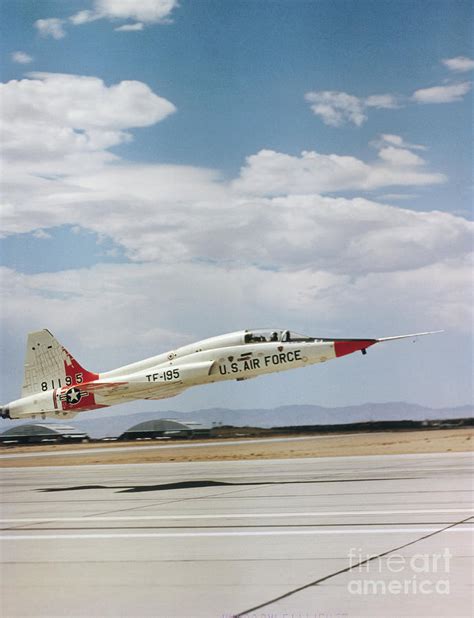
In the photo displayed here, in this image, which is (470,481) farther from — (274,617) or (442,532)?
(274,617)

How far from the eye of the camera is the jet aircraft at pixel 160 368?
2984 centimetres

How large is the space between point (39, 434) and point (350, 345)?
7205 cm

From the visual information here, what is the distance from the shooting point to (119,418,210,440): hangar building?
10005 centimetres

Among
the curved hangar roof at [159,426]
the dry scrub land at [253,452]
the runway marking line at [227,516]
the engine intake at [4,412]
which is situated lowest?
the dry scrub land at [253,452]

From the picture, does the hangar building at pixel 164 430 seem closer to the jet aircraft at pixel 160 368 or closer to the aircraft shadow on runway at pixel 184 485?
the jet aircraft at pixel 160 368

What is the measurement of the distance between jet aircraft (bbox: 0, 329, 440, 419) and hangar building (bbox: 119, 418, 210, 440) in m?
65.1

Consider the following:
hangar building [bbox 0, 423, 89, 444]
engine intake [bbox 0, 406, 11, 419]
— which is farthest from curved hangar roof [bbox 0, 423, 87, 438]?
engine intake [bbox 0, 406, 11, 419]

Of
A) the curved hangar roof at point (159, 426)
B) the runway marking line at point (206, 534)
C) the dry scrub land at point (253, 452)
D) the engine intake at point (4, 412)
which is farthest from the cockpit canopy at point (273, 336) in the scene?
the curved hangar roof at point (159, 426)

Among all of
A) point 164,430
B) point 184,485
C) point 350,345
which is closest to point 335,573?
point 184,485

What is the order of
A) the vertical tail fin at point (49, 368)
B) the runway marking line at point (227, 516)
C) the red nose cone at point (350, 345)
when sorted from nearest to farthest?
1. the runway marking line at point (227, 516)
2. the red nose cone at point (350, 345)
3. the vertical tail fin at point (49, 368)

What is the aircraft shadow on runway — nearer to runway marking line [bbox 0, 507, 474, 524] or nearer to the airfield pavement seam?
runway marking line [bbox 0, 507, 474, 524]

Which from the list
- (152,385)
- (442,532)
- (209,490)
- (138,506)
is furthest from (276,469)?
(442,532)

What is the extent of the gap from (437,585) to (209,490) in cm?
1668

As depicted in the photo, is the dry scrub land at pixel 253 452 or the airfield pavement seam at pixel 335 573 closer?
the airfield pavement seam at pixel 335 573
